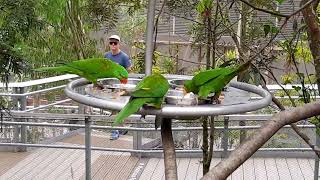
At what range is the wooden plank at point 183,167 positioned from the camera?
3545 mm

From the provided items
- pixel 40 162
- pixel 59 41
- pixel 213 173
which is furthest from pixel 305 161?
pixel 213 173

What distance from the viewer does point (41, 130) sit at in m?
4.08

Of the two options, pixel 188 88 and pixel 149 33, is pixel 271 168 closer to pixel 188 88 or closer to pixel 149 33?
pixel 149 33

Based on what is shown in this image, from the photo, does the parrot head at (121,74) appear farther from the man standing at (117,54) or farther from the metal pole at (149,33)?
the man standing at (117,54)

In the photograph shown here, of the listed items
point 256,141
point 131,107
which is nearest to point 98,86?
point 131,107

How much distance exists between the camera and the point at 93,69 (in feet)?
3.34

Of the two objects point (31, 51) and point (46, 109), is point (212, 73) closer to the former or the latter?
point (46, 109)

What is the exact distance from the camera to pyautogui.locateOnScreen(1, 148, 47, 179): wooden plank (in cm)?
357

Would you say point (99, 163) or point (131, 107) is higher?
point (131, 107)

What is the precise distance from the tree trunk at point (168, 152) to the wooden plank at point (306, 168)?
2897 mm

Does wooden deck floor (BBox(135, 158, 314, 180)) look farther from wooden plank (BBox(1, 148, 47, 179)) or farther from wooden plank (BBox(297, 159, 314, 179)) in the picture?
wooden plank (BBox(1, 148, 47, 179))

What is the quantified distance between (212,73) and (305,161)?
319 centimetres

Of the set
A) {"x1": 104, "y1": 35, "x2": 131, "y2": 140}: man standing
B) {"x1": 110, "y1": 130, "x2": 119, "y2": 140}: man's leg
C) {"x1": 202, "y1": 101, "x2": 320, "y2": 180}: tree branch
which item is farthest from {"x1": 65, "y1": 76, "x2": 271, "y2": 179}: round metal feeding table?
{"x1": 110, "y1": 130, "x2": 119, "y2": 140}: man's leg

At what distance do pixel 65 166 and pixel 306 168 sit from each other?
1800 mm
